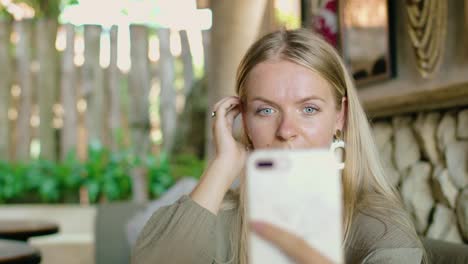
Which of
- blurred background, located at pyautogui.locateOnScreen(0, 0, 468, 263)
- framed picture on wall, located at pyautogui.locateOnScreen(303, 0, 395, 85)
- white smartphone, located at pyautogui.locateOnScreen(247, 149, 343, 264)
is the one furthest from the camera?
blurred background, located at pyautogui.locateOnScreen(0, 0, 468, 263)

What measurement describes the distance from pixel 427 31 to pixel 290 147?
1.16 m

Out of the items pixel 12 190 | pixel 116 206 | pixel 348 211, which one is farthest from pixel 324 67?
pixel 12 190

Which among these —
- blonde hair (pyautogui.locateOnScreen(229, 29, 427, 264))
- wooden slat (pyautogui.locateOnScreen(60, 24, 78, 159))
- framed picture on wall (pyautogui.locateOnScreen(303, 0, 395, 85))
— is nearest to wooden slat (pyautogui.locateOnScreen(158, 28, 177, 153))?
wooden slat (pyautogui.locateOnScreen(60, 24, 78, 159))

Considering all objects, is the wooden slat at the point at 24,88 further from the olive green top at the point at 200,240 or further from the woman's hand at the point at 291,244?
the woman's hand at the point at 291,244

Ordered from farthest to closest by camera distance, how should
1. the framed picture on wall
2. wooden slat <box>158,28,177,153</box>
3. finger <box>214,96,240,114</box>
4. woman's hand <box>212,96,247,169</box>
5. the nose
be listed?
wooden slat <box>158,28,177,153</box>, the framed picture on wall, finger <box>214,96,240,114</box>, woman's hand <box>212,96,247,169</box>, the nose

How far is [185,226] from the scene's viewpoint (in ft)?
3.65

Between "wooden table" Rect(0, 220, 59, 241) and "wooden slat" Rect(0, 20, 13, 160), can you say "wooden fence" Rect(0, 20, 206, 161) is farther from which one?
"wooden table" Rect(0, 220, 59, 241)

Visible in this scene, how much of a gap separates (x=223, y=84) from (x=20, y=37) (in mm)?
2450

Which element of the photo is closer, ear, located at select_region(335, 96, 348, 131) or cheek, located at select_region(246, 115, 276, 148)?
cheek, located at select_region(246, 115, 276, 148)

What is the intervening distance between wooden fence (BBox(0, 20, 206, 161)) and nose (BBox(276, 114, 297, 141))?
465 cm

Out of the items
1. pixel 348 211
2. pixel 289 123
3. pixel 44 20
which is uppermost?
pixel 44 20

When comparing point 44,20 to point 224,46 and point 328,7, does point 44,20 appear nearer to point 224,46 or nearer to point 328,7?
point 224,46

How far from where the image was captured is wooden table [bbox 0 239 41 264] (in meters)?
2.69

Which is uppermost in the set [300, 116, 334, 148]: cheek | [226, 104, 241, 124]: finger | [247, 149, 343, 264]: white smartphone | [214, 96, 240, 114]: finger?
[214, 96, 240, 114]: finger
